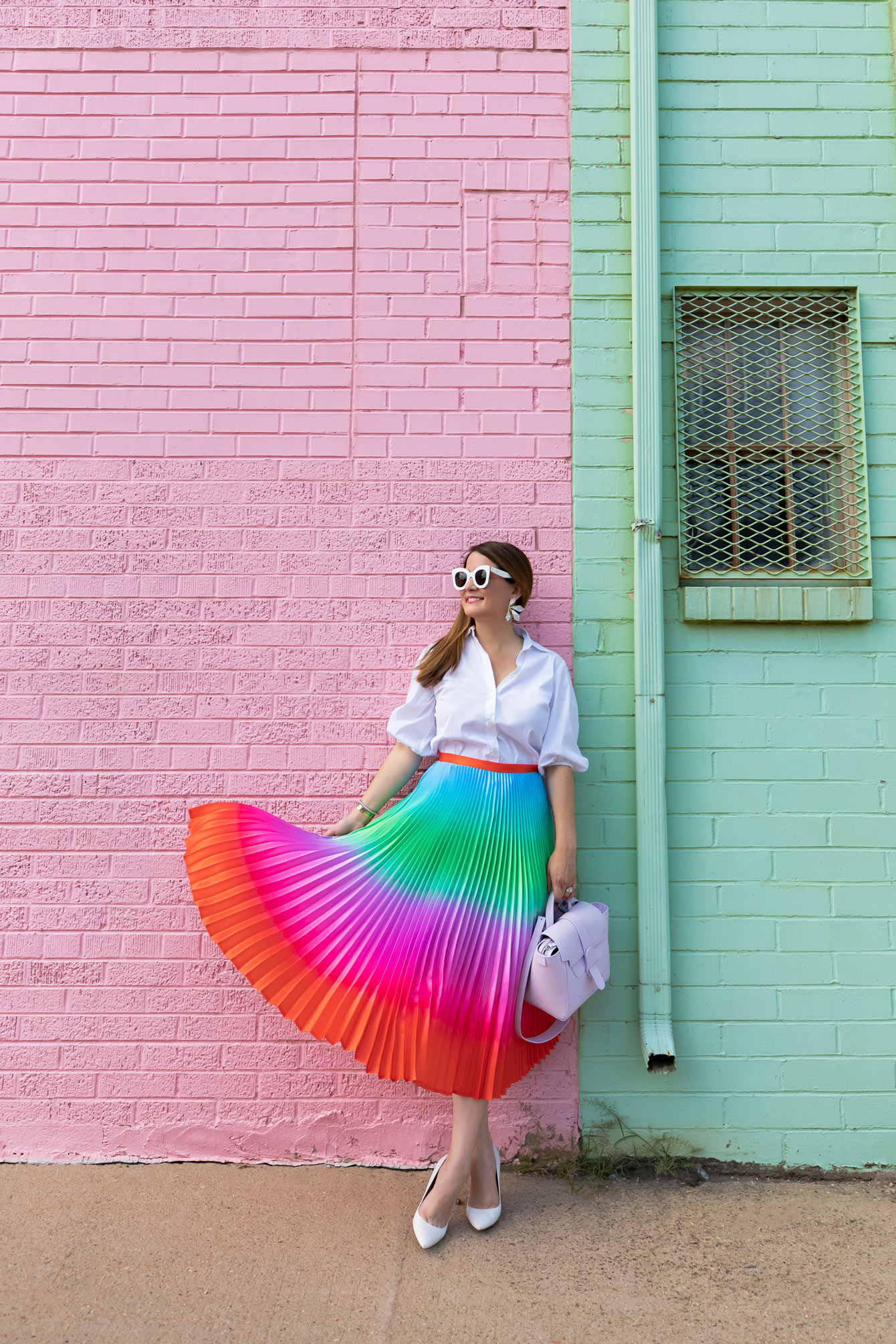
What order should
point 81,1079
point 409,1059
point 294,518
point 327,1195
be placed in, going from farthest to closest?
point 294,518, point 81,1079, point 327,1195, point 409,1059

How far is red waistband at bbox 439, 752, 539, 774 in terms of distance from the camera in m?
2.87

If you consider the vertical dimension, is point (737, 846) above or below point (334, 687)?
below

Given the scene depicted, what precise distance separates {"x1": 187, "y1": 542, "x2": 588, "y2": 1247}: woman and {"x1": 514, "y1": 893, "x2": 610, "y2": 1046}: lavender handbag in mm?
43

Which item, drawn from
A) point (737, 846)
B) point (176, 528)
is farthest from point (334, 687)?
point (737, 846)

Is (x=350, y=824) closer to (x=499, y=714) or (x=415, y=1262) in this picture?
(x=499, y=714)

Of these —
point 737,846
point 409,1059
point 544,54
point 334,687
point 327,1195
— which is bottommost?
point 327,1195

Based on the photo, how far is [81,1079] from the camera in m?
3.12

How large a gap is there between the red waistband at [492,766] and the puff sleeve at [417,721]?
4.5 inches

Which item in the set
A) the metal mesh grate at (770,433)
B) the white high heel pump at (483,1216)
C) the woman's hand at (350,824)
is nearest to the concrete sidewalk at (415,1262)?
the white high heel pump at (483,1216)

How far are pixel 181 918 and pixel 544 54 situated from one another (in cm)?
363

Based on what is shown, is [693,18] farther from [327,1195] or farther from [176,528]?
[327,1195]

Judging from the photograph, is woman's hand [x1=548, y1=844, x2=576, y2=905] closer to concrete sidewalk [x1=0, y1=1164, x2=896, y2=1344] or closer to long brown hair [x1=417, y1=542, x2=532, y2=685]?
long brown hair [x1=417, y1=542, x2=532, y2=685]

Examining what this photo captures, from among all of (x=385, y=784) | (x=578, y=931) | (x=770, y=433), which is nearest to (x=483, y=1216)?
(x=578, y=931)

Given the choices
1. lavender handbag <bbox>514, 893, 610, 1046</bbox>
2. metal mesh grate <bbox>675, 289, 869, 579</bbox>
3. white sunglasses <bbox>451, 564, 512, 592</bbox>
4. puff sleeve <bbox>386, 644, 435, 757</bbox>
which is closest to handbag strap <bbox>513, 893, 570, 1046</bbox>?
lavender handbag <bbox>514, 893, 610, 1046</bbox>
